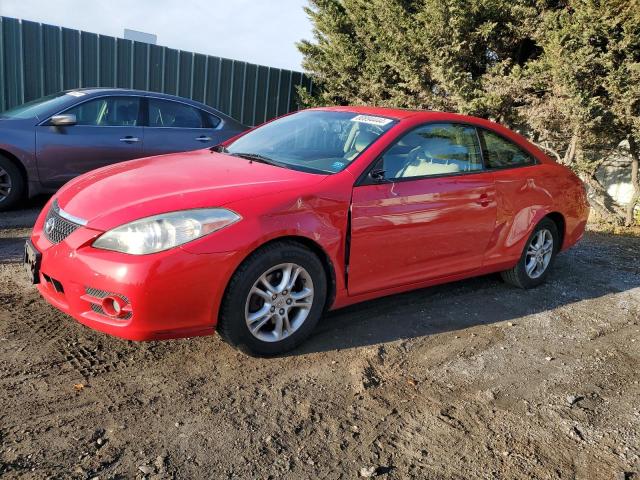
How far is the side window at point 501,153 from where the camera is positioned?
4680 millimetres

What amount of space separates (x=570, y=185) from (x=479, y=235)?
149cm

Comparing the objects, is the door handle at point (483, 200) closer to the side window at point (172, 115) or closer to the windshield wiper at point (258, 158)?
the windshield wiper at point (258, 158)

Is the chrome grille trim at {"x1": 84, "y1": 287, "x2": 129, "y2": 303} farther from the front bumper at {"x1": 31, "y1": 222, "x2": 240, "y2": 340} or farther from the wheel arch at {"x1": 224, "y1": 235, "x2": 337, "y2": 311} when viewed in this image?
the wheel arch at {"x1": 224, "y1": 235, "x2": 337, "y2": 311}

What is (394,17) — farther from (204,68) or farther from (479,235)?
(479,235)

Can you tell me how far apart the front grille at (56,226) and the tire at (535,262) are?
3.62m

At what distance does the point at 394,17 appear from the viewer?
972 centimetres

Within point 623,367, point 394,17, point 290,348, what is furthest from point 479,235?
point 394,17

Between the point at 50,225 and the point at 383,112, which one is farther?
the point at 383,112

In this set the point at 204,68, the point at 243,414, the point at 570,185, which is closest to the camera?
the point at 243,414

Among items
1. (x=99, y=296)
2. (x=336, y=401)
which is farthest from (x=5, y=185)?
(x=336, y=401)

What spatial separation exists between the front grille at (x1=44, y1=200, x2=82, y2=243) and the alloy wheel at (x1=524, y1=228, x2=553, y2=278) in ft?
12.3

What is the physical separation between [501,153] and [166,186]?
2822mm

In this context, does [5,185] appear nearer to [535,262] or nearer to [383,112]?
[383,112]

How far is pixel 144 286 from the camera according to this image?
9.52 ft
